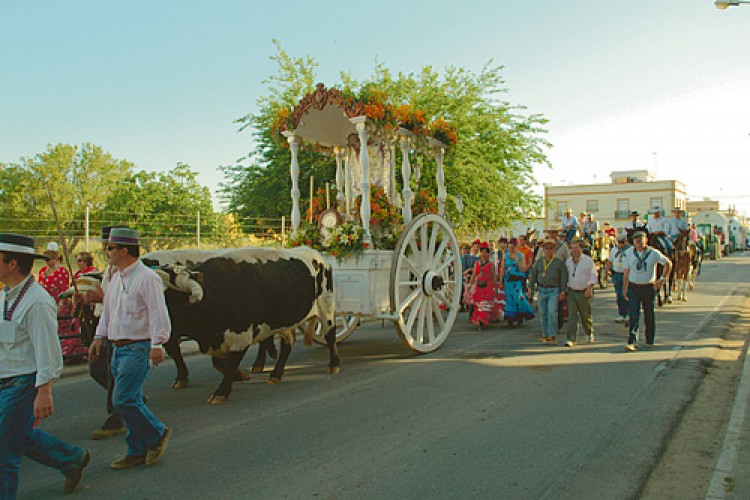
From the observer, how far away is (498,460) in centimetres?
466

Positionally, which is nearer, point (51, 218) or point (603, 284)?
point (51, 218)

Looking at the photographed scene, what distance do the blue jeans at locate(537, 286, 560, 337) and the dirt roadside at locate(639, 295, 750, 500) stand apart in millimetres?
2341

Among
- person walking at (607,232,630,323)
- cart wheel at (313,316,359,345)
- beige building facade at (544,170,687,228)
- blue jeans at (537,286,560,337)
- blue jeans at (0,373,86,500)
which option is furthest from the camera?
beige building facade at (544,170,687,228)

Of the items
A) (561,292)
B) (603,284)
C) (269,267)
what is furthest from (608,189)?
(269,267)

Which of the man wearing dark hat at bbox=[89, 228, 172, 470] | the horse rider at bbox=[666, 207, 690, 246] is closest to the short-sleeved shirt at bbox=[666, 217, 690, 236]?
the horse rider at bbox=[666, 207, 690, 246]

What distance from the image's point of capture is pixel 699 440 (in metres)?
5.16

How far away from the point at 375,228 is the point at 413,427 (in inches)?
157

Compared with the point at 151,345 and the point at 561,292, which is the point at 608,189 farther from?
the point at 151,345

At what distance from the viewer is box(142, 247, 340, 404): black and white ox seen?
6.04 m

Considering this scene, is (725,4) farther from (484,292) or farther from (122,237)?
(122,237)

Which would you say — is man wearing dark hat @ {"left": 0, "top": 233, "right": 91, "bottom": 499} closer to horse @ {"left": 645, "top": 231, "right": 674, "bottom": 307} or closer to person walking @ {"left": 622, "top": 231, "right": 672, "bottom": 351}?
person walking @ {"left": 622, "top": 231, "right": 672, "bottom": 351}

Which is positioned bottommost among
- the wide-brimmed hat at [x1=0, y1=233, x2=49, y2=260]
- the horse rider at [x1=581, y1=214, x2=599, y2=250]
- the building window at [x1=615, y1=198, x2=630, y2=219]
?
the wide-brimmed hat at [x1=0, y1=233, x2=49, y2=260]

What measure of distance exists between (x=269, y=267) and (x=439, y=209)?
396cm

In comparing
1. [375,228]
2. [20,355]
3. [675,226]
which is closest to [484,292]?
[375,228]
